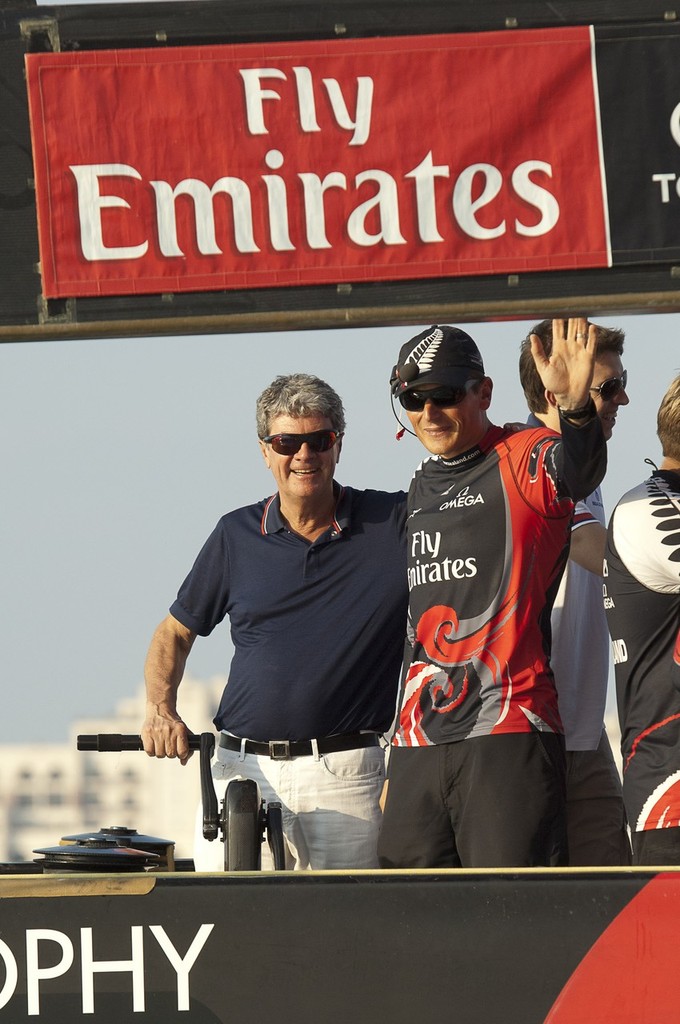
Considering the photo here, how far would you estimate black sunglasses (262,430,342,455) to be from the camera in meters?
4.62

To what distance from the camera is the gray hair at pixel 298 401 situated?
4.62 meters

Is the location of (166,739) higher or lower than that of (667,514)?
lower

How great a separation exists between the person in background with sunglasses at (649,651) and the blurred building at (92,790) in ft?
482

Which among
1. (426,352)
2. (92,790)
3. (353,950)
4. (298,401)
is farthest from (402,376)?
(92,790)

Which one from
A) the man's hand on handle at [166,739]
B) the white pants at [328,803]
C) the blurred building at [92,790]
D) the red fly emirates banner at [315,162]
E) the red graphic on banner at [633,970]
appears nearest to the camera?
the red graphic on banner at [633,970]

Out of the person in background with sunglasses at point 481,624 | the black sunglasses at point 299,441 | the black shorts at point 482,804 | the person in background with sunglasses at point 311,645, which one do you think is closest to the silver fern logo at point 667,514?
the person in background with sunglasses at point 481,624

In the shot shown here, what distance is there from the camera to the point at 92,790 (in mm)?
163125

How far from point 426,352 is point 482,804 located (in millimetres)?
1193

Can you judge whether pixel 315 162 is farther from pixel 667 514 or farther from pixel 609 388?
pixel 609 388

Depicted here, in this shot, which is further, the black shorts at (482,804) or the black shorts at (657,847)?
the black shorts at (482,804)

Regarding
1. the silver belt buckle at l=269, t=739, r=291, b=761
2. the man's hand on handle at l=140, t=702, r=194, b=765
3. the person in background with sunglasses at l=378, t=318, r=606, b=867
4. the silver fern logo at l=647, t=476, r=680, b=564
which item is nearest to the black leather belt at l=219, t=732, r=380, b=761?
the silver belt buckle at l=269, t=739, r=291, b=761

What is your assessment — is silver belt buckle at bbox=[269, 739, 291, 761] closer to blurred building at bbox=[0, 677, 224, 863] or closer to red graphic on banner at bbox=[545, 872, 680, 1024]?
red graphic on banner at bbox=[545, 872, 680, 1024]

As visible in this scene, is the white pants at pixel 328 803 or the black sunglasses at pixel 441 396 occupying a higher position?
the black sunglasses at pixel 441 396

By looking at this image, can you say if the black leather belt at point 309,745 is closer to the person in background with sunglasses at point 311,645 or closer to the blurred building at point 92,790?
the person in background with sunglasses at point 311,645
